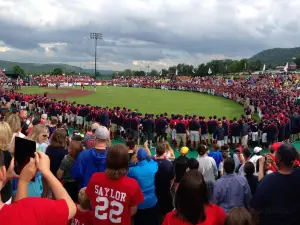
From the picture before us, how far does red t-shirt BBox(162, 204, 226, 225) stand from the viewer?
9.33 ft

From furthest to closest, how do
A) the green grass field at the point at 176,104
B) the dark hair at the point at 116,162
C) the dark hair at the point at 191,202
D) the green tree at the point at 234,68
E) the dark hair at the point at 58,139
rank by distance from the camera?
the green tree at the point at 234,68, the green grass field at the point at 176,104, the dark hair at the point at 58,139, the dark hair at the point at 116,162, the dark hair at the point at 191,202

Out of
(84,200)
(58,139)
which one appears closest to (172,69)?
(58,139)

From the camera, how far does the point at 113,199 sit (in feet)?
12.2

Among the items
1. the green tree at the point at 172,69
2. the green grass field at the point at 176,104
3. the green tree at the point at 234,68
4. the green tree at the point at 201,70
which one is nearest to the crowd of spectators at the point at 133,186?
the green grass field at the point at 176,104

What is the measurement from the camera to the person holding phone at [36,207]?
7.30 feet

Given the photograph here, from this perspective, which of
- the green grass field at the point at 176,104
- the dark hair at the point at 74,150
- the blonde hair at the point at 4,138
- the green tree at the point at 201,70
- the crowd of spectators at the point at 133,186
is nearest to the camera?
the crowd of spectators at the point at 133,186

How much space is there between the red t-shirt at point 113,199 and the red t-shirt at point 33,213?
1.36 meters

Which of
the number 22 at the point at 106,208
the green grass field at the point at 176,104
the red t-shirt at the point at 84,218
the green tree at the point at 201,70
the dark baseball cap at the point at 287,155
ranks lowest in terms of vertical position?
the green grass field at the point at 176,104

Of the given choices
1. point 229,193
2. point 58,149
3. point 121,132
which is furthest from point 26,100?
point 229,193

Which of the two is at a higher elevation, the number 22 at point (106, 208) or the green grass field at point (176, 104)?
the number 22 at point (106, 208)

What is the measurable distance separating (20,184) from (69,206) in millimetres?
523

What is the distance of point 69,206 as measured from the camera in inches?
98.6

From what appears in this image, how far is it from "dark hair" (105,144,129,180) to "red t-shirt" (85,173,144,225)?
0.27 feet

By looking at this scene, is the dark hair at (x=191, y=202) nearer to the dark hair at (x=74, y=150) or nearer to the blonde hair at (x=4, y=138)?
the blonde hair at (x=4, y=138)
